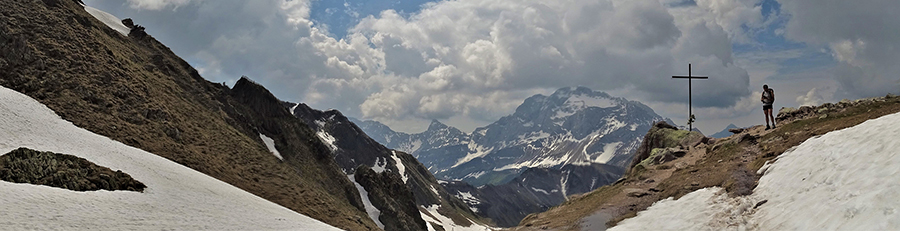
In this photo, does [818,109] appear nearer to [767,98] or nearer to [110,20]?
[767,98]

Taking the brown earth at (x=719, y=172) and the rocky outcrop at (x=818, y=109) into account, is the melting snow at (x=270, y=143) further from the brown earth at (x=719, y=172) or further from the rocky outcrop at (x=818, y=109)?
the rocky outcrop at (x=818, y=109)

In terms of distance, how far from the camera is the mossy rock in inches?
902

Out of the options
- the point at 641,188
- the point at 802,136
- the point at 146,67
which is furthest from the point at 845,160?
the point at 146,67

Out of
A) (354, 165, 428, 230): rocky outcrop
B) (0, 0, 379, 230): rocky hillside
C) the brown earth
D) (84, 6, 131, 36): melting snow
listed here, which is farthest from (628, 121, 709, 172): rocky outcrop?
(84, 6, 131, 36): melting snow

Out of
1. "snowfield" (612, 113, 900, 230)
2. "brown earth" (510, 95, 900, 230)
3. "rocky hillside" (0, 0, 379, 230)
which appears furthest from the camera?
"rocky hillside" (0, 0, 379, 230)

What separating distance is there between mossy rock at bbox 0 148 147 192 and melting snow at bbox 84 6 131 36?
62242 millimetres

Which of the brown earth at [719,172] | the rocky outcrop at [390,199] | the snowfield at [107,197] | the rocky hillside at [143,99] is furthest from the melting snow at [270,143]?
the brown earth at [719,172]

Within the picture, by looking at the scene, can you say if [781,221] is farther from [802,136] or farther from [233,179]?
[233,179]

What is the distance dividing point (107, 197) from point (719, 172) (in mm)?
→ 31506

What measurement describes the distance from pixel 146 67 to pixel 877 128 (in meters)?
78.2

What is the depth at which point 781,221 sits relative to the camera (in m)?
15.4

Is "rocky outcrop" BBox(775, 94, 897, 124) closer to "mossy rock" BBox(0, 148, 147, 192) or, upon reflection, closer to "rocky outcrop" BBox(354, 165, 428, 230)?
"mossy rock" BBox(0, 148, 147, 192)

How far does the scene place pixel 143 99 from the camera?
54469mm

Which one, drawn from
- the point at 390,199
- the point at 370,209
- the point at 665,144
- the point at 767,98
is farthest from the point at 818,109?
the point at 390,199
